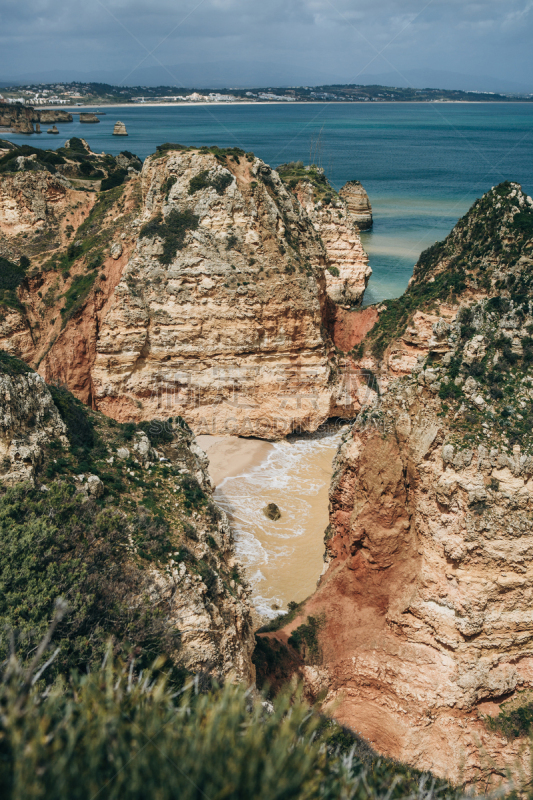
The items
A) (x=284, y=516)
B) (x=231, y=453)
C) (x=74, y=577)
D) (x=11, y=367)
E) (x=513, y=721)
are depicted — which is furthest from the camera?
(x=231, y=453)

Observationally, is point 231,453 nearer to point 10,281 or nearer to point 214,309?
point 214,309

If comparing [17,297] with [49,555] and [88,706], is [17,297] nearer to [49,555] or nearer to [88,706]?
[49,555]

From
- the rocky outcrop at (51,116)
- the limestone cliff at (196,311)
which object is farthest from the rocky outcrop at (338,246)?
the rocky outcrop at (51,116)

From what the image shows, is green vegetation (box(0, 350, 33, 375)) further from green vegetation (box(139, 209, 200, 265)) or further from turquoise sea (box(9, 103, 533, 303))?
turquoise sea (box(9, 103, 533, 303))

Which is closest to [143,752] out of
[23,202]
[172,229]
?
[172,229]

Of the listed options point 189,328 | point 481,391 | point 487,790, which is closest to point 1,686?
point 487,790

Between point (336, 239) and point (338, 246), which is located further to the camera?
point (338, 246)
